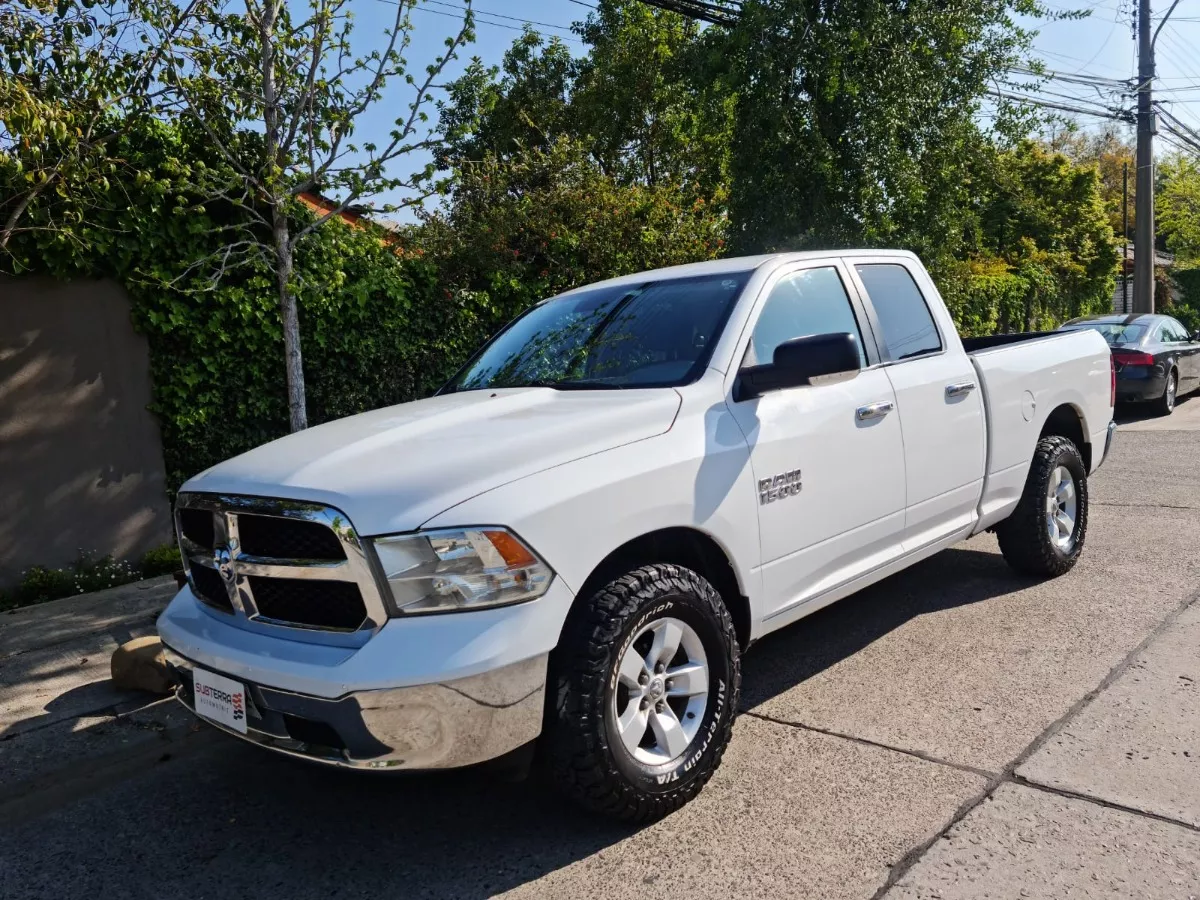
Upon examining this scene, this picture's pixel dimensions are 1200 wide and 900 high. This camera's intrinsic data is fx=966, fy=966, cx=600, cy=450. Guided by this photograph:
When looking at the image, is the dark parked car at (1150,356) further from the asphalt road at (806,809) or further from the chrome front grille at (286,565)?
the chrome front grille at (286,565)

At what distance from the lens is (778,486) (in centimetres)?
358

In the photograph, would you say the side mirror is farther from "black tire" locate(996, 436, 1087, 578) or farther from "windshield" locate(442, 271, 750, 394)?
"black tire" locate(996, 436, 1087, 578)

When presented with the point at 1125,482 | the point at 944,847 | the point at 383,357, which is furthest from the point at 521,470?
the point at 1125,482

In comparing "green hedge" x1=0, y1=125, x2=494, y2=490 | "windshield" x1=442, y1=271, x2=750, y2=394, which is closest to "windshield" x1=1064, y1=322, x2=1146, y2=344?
"green hedge" x1=0, y1=125, x2=494, y2=490

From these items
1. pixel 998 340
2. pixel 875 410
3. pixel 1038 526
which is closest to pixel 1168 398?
pixel 998 340

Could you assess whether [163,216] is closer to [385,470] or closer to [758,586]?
[385,470]

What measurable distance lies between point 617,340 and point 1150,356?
12.1 metres

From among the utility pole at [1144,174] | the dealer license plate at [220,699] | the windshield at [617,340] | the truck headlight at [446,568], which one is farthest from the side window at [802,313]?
the utility pole at [1144,174]

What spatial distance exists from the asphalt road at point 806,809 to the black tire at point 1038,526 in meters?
0.73

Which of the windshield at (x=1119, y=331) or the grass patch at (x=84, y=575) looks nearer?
the grass patch at (x=84, y=575)

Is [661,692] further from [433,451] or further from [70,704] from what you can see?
[70,704]

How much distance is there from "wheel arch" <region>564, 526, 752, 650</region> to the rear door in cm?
119

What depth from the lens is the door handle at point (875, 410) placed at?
13.2ft

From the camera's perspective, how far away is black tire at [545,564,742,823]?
112 inches
